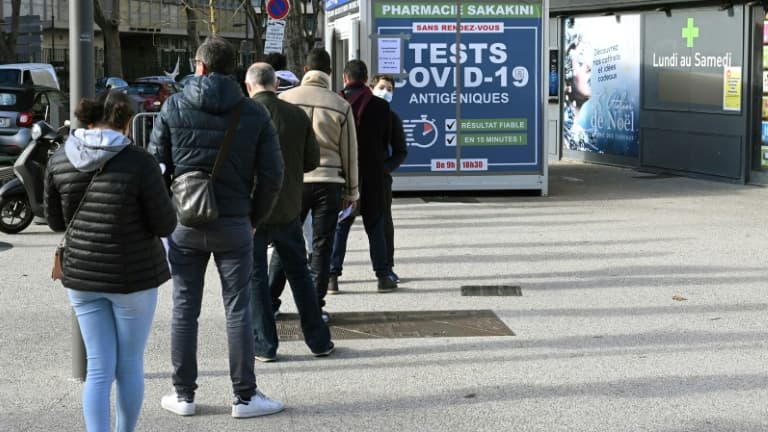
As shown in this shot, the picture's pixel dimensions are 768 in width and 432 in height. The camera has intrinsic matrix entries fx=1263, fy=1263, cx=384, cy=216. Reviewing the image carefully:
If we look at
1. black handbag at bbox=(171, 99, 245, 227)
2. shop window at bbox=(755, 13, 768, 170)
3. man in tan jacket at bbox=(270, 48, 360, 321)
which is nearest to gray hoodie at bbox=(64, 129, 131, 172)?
black handbag at bbox=(171, 99, 245, 227)

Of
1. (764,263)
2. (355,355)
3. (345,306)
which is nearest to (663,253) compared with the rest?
(764,263)

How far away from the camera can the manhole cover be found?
782 centimetres

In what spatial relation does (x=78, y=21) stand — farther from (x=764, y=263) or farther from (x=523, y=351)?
(x=764, y=263)

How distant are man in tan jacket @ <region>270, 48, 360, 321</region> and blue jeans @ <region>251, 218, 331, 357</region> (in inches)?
30.1

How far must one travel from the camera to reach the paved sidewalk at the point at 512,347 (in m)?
5.91

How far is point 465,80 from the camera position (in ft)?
52.6

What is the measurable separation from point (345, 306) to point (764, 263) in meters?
3.88

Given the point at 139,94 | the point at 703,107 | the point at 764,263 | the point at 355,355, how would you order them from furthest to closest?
the point at 139,94
the point at 703,107
the point at 764,263
the point at 355,355

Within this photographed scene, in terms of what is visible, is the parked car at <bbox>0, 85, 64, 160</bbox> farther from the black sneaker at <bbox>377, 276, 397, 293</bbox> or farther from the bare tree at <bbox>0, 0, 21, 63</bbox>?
the bare tree at <bbox>0, 0, 21, 63</bbox>

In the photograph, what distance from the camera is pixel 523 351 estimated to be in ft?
24.1

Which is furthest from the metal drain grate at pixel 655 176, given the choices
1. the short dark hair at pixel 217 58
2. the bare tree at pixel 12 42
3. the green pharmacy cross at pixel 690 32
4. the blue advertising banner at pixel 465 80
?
the bare tree at pixel 12 42

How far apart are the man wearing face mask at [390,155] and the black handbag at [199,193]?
3.50 metres

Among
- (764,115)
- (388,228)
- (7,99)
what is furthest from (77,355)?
(7,99)

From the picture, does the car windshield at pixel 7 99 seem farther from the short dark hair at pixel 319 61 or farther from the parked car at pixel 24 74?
the short dark hair at pixel 319 61
